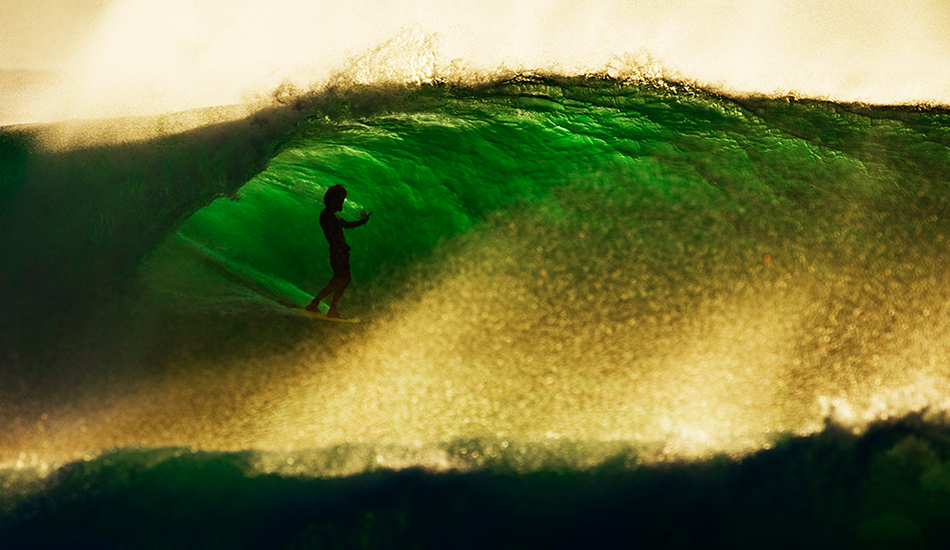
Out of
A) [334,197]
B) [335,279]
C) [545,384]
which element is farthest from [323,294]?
[545,384]

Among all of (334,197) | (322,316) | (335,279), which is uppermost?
(334,197)

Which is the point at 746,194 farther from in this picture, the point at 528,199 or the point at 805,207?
the point at 528,199

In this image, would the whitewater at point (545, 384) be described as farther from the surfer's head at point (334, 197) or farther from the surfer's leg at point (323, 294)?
the surfer's head at point (334, 197)

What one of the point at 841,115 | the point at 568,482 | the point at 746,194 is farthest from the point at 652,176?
the point at 568,482

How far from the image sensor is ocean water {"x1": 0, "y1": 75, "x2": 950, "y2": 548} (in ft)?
4.57

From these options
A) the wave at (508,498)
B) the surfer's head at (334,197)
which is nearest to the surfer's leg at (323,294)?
the surfer's head at (334,197)

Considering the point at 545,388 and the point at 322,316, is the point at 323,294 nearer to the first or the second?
the point at 322,316

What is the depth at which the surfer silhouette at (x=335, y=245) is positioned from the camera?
134cm

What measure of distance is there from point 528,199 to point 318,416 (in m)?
0.82

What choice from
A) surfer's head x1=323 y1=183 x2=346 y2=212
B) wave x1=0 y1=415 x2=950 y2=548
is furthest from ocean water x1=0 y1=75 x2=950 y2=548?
surfer's head x1=323 y1=183 x2=346 y2=212

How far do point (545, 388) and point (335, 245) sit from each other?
67 centimetres

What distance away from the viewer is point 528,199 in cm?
152

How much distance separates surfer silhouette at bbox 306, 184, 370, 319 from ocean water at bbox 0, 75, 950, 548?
5 centimetres

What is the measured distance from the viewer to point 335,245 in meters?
1.40
